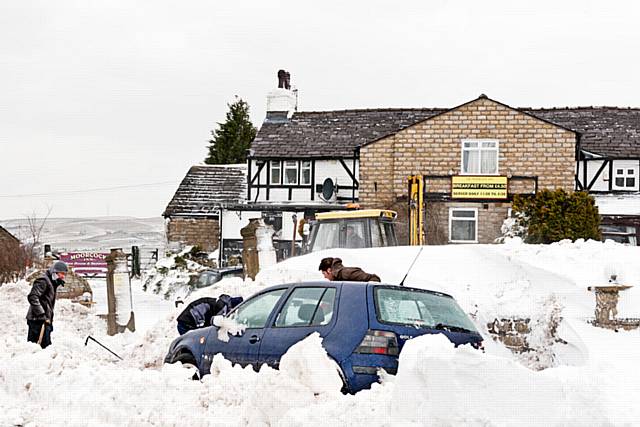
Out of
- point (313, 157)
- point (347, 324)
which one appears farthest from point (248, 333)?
point (313, 157)

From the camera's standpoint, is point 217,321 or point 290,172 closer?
point 217,321

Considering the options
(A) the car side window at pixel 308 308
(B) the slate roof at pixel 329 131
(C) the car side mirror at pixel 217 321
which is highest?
(B) the slate roof at pixel 329 131

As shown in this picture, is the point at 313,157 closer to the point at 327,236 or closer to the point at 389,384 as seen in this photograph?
the point at 327,236

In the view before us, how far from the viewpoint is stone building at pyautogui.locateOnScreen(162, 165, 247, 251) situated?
3916 cm

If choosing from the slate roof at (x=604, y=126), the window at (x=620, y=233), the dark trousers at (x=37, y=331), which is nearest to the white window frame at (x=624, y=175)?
the slate roof at (x=604, y=126)

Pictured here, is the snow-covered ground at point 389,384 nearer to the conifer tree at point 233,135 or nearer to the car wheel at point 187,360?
A: the car wheel at point 187,360

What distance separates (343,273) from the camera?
424 inches

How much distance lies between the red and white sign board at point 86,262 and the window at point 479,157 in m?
15.9

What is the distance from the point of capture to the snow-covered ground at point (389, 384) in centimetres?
528

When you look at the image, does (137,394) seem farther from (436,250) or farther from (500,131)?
(500,131)

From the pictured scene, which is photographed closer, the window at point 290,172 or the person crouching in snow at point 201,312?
the person crouching in snow at point 201,312

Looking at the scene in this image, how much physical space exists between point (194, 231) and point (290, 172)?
620cm

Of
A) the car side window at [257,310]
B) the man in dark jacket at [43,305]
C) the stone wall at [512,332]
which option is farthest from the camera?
the man in dark jacket at [43,305]

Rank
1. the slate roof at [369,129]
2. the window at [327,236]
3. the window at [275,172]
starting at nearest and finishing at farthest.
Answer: the window at [327,236], the slate roof at [369,129], the window at [275,172]
